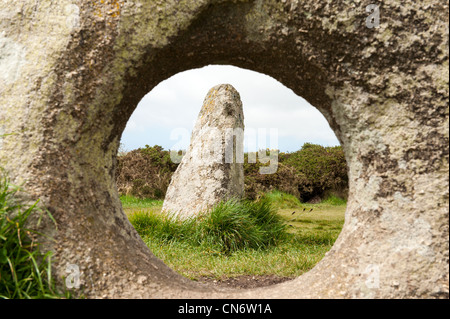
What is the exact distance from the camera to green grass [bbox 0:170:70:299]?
193 cm

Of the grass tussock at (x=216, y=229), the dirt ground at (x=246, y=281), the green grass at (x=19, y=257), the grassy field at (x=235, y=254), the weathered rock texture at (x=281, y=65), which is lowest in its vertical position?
the dirt ground at (x=246, y=281)

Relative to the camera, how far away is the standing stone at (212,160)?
18.3ft

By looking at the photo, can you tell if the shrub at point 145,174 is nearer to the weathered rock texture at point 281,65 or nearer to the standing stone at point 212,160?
the standing stone at point 212,160

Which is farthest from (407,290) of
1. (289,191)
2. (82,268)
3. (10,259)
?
(289,191)

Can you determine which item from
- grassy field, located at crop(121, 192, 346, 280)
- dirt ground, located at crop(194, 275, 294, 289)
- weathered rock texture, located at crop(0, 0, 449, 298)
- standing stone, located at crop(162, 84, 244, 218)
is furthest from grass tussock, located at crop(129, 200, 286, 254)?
weathered rock texture, located at crop(0, 0, 449, 298)

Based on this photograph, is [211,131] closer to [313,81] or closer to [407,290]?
[313,81]

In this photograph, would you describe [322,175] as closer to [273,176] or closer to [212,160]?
[273,176]

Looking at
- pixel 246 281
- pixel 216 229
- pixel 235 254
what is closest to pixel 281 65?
pixel 246 281

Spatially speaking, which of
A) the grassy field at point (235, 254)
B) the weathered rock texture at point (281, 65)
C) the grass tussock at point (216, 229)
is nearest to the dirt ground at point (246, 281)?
the grassy field at point (235, 254)

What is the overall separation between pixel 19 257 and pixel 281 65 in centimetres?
173

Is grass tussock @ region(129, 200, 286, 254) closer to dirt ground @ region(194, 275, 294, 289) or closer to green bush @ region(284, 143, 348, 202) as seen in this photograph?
dirt ground @ region(194, 275, 294, 289)

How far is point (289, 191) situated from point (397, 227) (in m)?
8.86

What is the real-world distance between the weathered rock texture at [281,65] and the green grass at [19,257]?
73mm

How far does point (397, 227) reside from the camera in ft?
6.40
